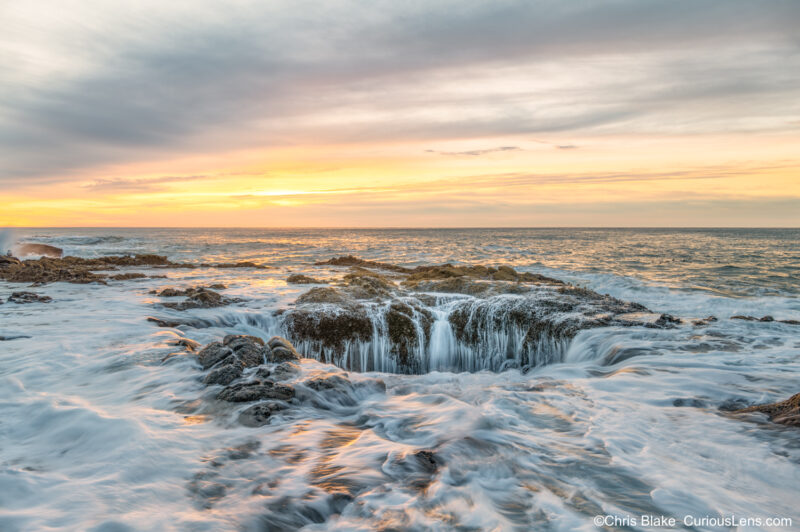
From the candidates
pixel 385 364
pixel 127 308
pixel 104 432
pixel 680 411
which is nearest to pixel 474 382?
pixel 385 364

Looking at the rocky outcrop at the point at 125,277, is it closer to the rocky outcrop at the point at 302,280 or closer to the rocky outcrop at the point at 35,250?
the rocky outcrop at the point at 302,280

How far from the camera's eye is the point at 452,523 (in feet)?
10.2

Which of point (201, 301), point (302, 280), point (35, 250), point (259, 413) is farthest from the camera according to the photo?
point (35, 250)

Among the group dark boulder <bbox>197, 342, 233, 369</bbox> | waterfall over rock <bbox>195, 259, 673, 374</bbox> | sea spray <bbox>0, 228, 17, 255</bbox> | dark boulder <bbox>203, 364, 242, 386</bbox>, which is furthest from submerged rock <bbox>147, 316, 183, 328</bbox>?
sea spray <bbox>0, 228, 17, 255</bbox>

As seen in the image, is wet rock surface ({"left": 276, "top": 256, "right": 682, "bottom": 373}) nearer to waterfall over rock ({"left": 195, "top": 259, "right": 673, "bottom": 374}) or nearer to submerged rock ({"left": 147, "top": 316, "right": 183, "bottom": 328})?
waterfall over rock ({"left": 195, "top": 259, "right": 673, "bottom": 374})

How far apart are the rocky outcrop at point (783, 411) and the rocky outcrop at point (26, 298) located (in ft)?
50.1

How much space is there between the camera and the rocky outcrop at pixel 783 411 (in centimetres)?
436

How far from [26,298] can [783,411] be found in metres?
16.0

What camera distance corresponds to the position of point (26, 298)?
11.1m

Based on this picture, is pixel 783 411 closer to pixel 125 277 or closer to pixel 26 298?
pixel 26 298

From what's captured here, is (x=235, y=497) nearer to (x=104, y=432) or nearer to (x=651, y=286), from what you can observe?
(x=104, y=432)

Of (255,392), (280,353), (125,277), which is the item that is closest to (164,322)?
(280,353)

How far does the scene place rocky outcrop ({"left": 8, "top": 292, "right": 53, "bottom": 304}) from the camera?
35.8 feet

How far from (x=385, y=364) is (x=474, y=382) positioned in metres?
2.27
